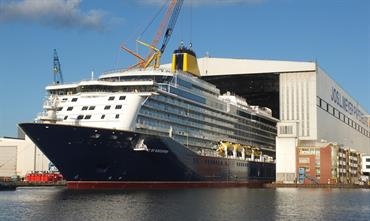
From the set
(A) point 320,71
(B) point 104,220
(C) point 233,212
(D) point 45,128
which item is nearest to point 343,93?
(A) point 320,71

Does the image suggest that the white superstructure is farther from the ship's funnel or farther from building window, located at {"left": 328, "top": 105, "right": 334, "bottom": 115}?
building window, located at {"left": 328, "top": 105, "right": 334, "bottom": 115}

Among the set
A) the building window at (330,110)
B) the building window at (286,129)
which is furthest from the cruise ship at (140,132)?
the building window at (330,110)

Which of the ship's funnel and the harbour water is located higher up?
the ship's funnel

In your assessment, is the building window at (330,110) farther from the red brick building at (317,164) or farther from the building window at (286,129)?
the building window at (286,129)

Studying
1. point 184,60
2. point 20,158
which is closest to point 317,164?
point 184,60

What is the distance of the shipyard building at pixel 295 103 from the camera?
333 feet

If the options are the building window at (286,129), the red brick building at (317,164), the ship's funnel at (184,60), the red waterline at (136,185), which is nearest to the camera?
the red waterline at (136,185)

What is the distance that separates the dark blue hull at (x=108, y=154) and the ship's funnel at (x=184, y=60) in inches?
896

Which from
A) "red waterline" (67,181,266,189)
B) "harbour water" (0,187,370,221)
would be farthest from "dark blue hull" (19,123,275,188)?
"harbour water" (0,187,370,221)

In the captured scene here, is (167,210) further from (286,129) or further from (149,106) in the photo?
(286,129)

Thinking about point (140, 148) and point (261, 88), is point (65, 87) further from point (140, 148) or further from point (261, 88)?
point (261, 88)

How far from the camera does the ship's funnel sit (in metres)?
91.8

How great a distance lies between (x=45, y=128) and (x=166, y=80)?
19.0 m

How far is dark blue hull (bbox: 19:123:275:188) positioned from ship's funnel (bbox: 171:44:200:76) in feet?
74.6
